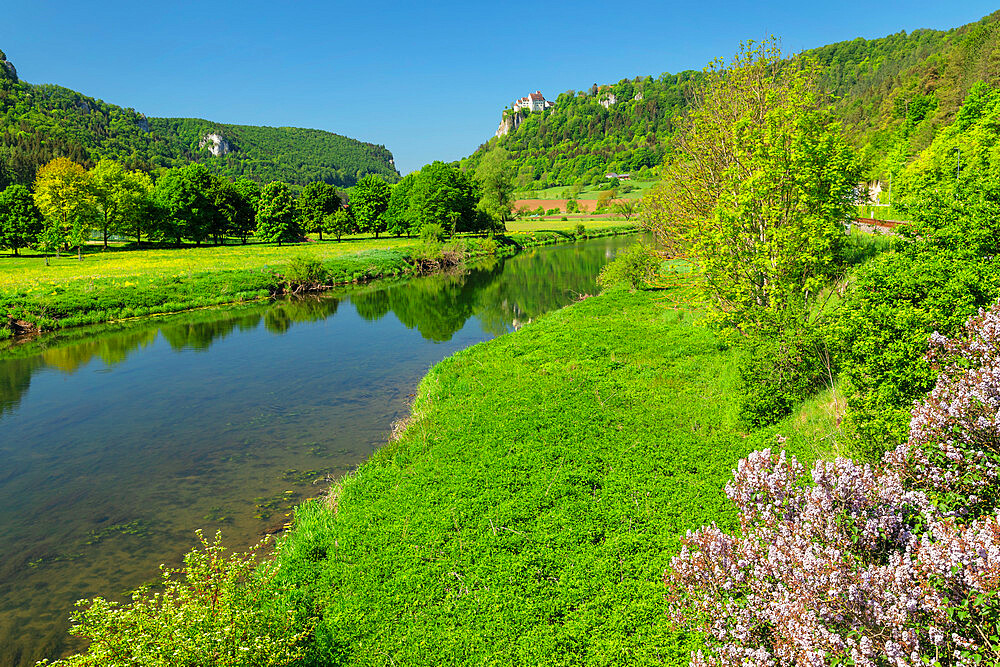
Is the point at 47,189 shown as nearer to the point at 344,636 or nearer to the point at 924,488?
the point at 344,636

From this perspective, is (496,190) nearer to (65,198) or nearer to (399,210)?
(399,210)

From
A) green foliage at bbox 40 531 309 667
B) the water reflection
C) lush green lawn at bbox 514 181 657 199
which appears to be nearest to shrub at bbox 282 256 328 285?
the water reflection

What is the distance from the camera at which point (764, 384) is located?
1199cm

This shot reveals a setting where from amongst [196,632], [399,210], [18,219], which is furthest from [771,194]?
[399,210]

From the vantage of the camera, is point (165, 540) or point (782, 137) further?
point (782, 137)

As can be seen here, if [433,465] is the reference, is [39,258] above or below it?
above

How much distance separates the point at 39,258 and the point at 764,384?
227 ft

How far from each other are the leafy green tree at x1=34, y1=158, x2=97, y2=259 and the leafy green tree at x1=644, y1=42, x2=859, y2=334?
67.5 meters

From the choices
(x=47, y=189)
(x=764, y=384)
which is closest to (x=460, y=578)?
(x=764, y=384)

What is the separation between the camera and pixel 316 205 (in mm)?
86000

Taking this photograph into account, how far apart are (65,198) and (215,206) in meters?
16.0

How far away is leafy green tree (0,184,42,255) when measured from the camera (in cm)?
5925

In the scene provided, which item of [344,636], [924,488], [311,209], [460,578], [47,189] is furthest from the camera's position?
[311,209]

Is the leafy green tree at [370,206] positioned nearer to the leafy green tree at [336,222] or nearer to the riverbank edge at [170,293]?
the leafy green tree at [336,222]
